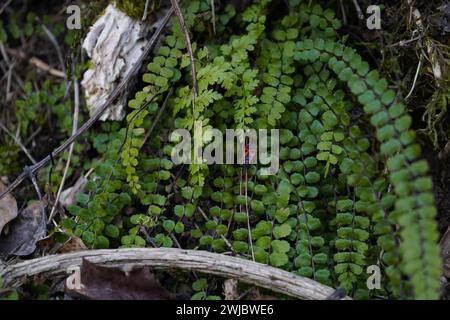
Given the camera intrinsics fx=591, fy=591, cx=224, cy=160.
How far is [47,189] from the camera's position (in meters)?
2.63

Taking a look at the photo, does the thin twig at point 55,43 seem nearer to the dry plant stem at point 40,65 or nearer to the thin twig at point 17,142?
the dry plant stem at point 40,65

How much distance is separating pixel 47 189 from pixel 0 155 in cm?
55

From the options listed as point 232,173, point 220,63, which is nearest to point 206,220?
point 232,173

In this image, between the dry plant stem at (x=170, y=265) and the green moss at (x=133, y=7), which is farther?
the green moss at (x=133, y=7)

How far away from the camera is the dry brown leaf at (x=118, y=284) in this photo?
217 cm

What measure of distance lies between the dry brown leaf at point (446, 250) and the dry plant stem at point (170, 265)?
0.53 metres

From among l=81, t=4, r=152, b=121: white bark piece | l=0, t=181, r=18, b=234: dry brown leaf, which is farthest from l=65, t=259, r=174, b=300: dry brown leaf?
l=81, t=4, r=152, b=121: white bark piece

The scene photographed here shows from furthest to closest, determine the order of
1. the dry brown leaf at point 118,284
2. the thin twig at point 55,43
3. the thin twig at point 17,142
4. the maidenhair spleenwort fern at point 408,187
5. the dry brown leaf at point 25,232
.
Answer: the thin twig at point 55,43, the thin twig at point 17,142, the dry brown leaf at point 25,232, the dry brown leaf at point 118,284, the maidenhair spleenwort fern at point 408,187

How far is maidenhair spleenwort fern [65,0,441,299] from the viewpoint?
2305 millimetres

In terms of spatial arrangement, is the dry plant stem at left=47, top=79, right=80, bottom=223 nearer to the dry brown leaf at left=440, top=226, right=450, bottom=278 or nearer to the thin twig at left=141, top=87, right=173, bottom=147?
the thin twig at left=141, top=87, right=173, bottom=147

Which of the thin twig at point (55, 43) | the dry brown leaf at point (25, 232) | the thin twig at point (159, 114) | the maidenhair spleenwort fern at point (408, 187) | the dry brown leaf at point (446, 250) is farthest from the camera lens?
the thin twig at point (55, 43)

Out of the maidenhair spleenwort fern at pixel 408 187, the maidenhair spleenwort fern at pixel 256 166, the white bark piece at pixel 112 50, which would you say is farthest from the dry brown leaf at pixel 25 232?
the maidenhair spleenwort fern at pixel 408 187
